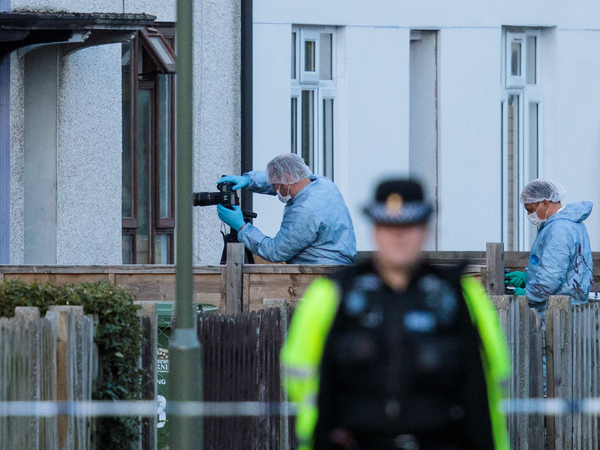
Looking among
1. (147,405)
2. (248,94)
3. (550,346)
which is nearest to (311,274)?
(550,346)

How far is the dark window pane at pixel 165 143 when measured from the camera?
12391mm

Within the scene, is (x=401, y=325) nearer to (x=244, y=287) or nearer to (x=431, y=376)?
(x=431, y=376)

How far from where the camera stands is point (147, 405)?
5.75m

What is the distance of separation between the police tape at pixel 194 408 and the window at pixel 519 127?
6.66 m

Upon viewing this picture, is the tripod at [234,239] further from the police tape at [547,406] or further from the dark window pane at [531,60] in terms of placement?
the dark window pane at [531,60]

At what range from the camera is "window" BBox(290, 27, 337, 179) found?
517 inches

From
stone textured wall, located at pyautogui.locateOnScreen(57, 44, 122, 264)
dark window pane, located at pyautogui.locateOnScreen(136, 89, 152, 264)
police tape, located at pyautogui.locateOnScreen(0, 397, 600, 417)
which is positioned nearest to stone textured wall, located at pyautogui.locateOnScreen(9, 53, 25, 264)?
stone textured wall, located at pyautogui.locateOnScreen(57, 44, 122, 264)

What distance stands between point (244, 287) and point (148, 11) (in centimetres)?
512

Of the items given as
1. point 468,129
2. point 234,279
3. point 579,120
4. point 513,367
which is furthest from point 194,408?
point 579,120

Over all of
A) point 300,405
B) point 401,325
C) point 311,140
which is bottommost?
point 300,405

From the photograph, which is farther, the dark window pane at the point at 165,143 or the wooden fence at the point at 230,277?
the dark window pane at the point at 165,143

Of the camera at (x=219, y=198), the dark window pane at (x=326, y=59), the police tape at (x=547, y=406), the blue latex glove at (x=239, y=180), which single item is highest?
the dark window pane at (x=326, y=59)

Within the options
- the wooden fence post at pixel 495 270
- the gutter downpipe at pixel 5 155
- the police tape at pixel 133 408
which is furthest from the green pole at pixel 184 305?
the gutter downpipe at pixel 5 155

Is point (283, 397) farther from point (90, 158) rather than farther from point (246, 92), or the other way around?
point (246, 92)
